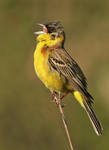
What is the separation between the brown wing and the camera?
6.05 metres

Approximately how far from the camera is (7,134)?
8.01 meters

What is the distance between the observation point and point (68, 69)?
6.18m

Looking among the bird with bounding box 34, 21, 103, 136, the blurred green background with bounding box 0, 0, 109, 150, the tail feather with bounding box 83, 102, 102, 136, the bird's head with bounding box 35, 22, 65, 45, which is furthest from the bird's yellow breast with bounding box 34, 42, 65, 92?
the blurred green background with bounding box 0, 0, 109, 150

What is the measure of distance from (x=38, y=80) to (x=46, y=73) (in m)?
3.53

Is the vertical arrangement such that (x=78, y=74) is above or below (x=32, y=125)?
above

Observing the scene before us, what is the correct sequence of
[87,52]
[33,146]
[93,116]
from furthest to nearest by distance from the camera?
[87,52] → [33,146] → [93,116]

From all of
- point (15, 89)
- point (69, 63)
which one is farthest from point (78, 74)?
point (15, 89)

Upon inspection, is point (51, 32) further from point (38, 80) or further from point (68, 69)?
point (38, 80)

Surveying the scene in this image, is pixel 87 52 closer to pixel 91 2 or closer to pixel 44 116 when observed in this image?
pixel 91 2

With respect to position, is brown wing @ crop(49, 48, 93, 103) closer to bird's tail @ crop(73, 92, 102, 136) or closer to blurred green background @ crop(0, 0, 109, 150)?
bird's tail @ crop(73, 92, 102, 136)

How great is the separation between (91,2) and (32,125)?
4.80 m

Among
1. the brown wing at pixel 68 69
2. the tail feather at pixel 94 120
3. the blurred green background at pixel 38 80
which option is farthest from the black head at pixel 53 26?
the blurred green background at pixel 38 80

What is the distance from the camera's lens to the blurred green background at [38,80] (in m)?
7.88

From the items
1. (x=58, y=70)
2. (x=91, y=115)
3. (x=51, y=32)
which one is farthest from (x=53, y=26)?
(x=91, y=115)
